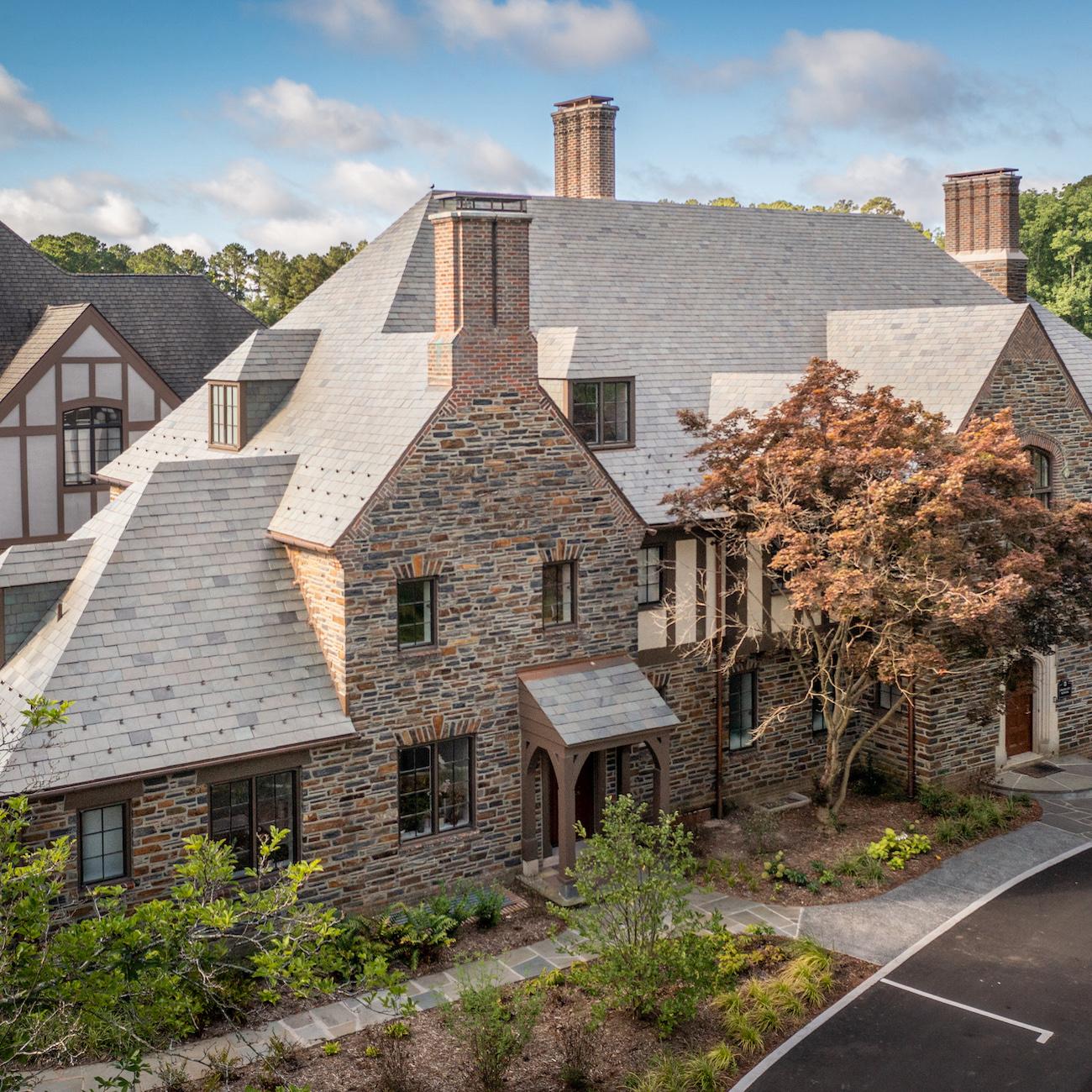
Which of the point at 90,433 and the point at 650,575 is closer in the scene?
the point at 650,575

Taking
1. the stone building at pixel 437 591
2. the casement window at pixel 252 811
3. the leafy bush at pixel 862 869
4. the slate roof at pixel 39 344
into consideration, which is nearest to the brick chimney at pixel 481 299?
the stone building at pixel 437 591

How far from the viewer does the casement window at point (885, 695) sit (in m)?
25.3

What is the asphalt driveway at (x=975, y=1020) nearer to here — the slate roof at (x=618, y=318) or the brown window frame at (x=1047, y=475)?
the slate roof at (x=618, y=318)

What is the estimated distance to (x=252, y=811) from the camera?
17984mm

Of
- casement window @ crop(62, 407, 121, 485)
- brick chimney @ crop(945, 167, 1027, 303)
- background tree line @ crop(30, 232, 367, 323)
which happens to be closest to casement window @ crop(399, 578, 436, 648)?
casement window @ crop(62, 407, 121, 485)

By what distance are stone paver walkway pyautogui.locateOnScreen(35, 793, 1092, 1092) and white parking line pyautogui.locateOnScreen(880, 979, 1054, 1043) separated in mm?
712

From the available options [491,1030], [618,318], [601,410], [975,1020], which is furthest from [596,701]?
[618,318]

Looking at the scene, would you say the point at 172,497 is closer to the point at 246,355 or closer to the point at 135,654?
the point at 135,654

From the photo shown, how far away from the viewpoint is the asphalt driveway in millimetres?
15047

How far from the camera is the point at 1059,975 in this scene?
1773 centimetres

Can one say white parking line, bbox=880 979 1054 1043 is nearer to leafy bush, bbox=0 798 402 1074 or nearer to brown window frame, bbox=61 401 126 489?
leafy bush, bbox=0 798 402 1074

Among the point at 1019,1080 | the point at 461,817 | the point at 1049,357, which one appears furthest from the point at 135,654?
the point at 1049,357

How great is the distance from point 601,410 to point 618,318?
3.22m

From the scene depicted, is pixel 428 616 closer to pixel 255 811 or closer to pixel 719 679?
pixel 255 811
